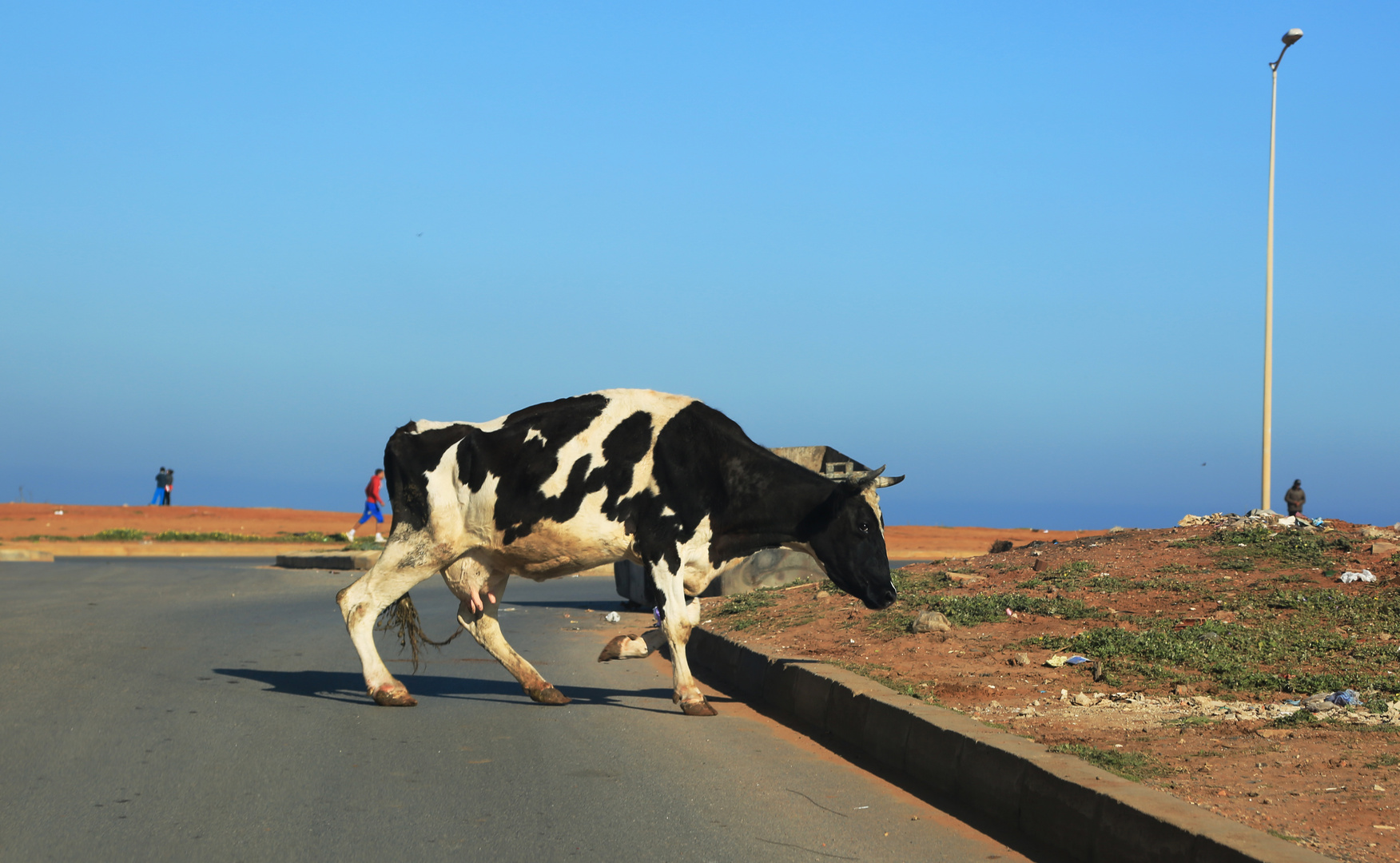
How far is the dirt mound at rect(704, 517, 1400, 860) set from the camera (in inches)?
225

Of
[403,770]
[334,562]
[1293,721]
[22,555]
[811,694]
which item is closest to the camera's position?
[403,770]

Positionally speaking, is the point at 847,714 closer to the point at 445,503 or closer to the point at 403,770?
the point at 403,770

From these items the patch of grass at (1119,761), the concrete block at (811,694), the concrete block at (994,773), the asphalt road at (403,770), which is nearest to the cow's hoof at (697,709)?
the asphalt road at (403,770)

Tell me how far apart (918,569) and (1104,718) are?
Result: 9307 millimetres

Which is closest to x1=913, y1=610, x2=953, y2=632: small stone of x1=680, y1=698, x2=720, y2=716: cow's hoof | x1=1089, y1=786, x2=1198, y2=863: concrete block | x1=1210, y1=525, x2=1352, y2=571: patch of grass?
x1=680, y1=698, x2=720, y2=716: cow's hoof

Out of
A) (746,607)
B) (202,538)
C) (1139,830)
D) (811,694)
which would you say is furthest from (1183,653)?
(202,538)

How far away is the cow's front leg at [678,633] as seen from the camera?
878 cm

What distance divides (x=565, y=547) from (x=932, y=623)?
3.69 meters

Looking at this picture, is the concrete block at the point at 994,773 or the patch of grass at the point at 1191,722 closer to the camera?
the concrete block at the point at 994,773

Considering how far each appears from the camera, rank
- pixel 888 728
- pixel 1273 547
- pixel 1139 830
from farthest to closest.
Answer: pixel 1273 547 → pixel 888 728 → pixel 1139 830

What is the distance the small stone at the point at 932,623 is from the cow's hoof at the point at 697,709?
3.00 meters

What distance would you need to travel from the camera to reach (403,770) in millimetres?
6777

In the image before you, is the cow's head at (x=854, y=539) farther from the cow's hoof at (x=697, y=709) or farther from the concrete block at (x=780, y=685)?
the cow's hoof at (x=697, y=709)

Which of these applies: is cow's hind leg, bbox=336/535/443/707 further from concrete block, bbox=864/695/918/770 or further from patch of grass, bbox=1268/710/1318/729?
patch of grass, bbox=1268/710/1318/729
